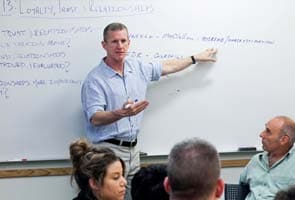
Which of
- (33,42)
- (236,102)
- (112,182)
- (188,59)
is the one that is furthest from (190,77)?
(112,182)

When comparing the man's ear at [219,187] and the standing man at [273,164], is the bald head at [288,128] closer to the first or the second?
the standing man at [273,164]

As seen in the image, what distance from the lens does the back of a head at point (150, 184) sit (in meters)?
2.30

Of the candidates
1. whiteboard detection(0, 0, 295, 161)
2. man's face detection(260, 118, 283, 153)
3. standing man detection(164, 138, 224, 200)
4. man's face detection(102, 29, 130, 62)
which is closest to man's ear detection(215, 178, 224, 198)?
standing man detection(164, 138, 224, 200)

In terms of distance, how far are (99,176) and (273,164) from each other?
122cm

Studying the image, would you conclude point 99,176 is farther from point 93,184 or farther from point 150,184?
point 150,184

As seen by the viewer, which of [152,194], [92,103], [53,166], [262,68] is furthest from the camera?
[262,68]

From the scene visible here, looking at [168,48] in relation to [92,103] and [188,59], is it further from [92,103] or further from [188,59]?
[92,103]

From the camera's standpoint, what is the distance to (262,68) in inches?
155

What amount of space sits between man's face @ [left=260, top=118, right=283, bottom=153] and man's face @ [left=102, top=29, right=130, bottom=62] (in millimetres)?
992

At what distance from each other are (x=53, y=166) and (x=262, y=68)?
1576 mm

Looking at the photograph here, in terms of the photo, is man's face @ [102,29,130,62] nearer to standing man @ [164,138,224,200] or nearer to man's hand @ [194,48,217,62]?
man's hand @ [194,48,217,62]

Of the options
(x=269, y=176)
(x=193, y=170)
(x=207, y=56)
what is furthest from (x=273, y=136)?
(x=193, y=170)

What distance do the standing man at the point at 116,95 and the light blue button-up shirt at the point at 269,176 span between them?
2.44 feet

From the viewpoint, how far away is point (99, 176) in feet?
8.49
